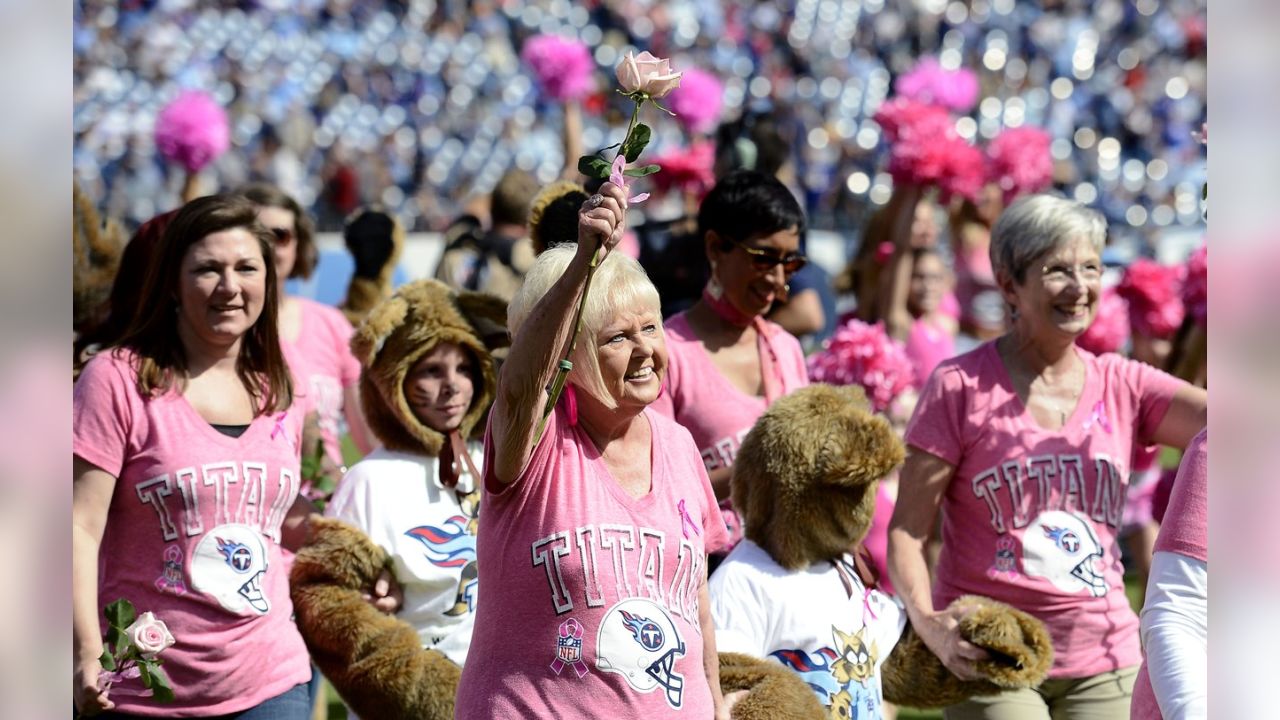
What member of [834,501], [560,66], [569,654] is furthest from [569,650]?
[560,66]

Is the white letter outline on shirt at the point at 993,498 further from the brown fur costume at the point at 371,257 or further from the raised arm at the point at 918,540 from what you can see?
the brown fur costume at the point at 371,257

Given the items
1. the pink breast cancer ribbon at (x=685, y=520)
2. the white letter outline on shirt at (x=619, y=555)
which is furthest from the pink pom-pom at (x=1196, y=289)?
the white letter outline on shirt at (x=619, y=555)

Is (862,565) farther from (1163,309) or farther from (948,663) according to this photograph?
(1163,309)

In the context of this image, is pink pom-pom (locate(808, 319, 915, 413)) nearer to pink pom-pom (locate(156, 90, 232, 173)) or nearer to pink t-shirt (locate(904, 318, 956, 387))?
pink t-shirt (locate(904, 318, 956, 387))

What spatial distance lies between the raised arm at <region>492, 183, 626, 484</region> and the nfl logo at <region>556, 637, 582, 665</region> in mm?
314

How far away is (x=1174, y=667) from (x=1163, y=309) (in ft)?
14.5

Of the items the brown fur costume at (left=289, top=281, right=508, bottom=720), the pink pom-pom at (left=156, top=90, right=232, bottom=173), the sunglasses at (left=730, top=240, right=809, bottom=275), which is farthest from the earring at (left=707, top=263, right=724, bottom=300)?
the pink pom-pom at (left=156, top=90, right=232, bottom=173)

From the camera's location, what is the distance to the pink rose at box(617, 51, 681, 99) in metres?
2.60

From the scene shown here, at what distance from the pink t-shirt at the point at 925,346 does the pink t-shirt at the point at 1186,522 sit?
4304 millimetres

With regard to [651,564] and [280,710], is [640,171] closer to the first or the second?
[651,564]

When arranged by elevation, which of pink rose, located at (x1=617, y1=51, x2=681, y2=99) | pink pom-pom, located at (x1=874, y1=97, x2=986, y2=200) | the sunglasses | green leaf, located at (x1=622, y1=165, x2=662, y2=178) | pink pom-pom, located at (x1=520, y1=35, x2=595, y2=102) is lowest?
green leaf, located at (x1=622, y1=165, x2=662, y2=178)

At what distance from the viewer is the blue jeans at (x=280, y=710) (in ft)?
12.0
